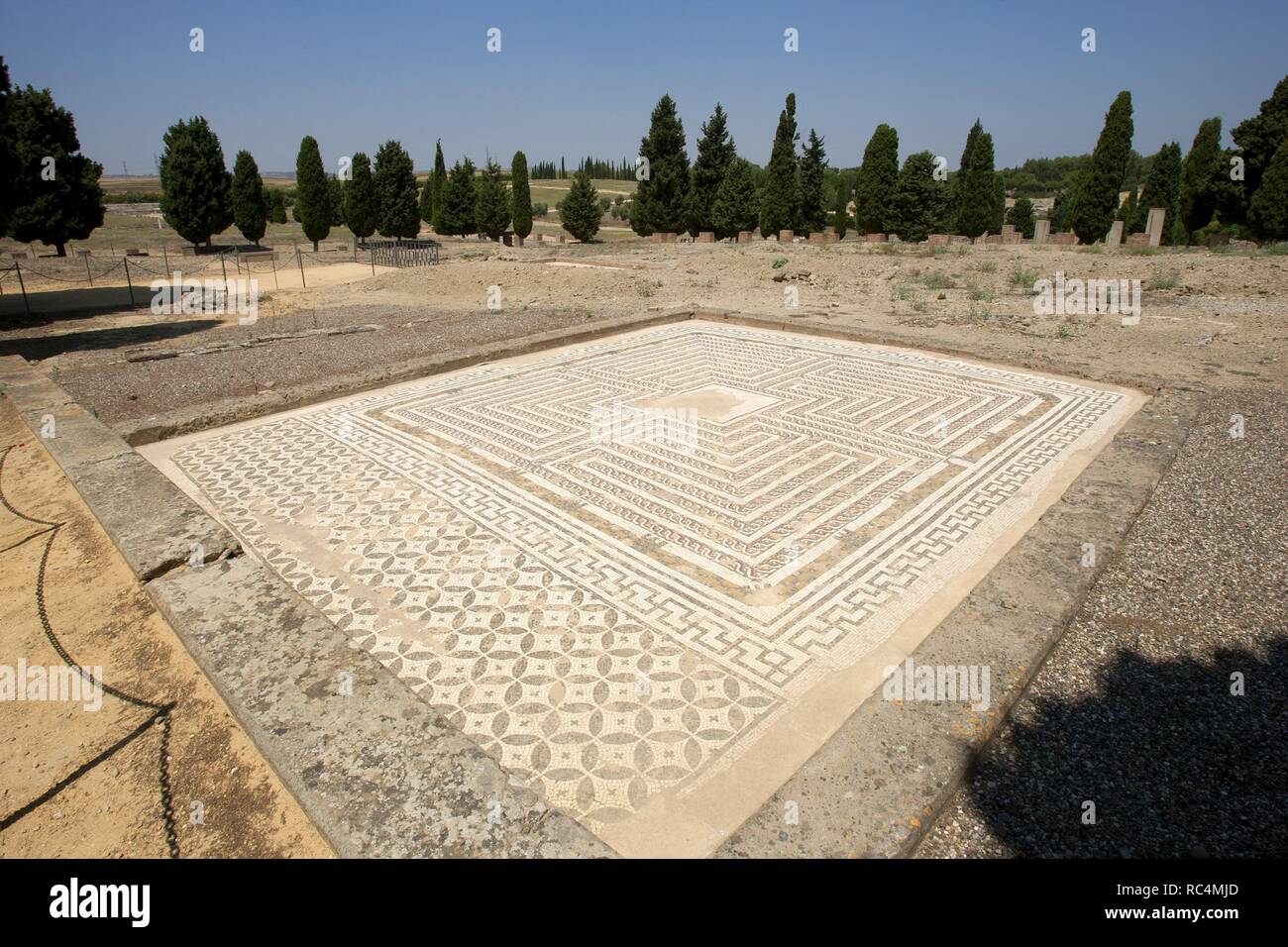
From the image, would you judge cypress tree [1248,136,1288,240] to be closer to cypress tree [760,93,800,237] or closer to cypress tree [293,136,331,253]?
cypress tree [760,93,800,237]

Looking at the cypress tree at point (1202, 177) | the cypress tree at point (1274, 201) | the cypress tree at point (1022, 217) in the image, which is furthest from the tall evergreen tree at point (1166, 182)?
the cypress tree at point (1274, 201)

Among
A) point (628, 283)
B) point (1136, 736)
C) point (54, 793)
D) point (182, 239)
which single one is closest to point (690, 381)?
point (1136, 736)

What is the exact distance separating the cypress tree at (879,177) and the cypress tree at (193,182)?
18.2 meters

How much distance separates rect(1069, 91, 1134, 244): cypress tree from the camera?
50.1 ft

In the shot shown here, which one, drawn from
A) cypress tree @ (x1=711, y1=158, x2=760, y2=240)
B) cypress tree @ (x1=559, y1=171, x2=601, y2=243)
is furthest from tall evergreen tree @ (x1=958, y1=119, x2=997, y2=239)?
cypress tree @ (x1=559, y1=171, x2=601, y2=243)

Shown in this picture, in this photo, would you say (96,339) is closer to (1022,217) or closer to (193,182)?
(193,182)

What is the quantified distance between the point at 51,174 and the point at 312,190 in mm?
7023

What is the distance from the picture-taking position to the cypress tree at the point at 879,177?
66.0ft

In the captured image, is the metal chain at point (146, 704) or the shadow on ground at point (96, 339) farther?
the shadow on ground at point (96, 339)

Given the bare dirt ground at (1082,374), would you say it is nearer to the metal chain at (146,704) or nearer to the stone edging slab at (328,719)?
the stone edging slab at (328,719)

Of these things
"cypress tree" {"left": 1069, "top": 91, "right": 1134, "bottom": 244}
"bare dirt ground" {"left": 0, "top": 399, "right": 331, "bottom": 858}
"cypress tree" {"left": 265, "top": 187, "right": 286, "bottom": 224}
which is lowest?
"bare dirt ground" {"left": 0, "top": 399, "right": 331, "bottom": 858}

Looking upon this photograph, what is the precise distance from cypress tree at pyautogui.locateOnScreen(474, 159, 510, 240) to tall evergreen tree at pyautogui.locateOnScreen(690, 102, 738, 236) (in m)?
6.20
